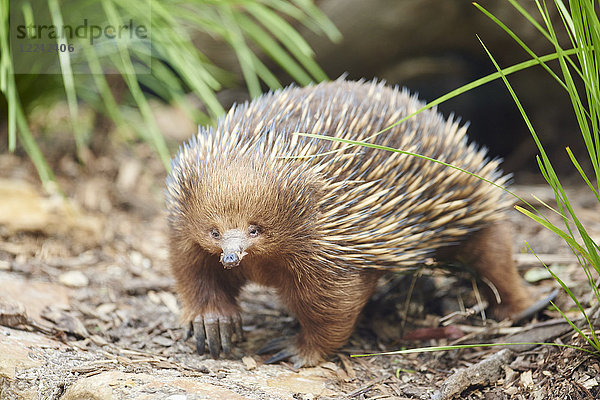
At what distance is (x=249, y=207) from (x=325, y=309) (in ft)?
2.40

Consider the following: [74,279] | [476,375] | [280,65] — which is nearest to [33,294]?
[74,279]

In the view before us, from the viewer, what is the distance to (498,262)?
3.88 meters

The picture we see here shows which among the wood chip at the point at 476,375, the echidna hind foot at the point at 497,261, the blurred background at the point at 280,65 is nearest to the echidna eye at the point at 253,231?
the wood chip at the point at 476,375

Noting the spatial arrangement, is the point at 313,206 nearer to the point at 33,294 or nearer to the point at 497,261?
the point at 497,261

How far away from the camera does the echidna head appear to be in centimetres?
280

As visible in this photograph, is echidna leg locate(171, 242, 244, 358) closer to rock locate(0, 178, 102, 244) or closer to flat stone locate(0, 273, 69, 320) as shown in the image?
flat stone locate(0, 273, 69, 320)

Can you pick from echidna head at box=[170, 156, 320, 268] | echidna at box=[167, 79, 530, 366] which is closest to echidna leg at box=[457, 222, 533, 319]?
echidna at box=[167, 79, 530, 366]

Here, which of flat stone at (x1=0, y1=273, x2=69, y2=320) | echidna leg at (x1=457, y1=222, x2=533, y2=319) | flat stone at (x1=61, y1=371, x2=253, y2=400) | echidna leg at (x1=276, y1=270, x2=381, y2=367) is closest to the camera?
flat stone at (x1=61, y1=371, x2=253, y2=400)

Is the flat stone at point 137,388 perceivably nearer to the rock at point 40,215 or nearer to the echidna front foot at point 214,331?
the echidna front foot at point 214,331

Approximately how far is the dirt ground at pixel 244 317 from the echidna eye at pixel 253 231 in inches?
27.7

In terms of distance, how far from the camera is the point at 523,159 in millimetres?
7023

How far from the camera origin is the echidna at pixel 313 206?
289cm

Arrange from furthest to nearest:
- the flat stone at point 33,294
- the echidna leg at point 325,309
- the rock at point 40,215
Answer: the rock at point 40,215, the flat stone at point 33,294, the echidna leg at point 325,309

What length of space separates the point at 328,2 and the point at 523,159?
9.14ft
